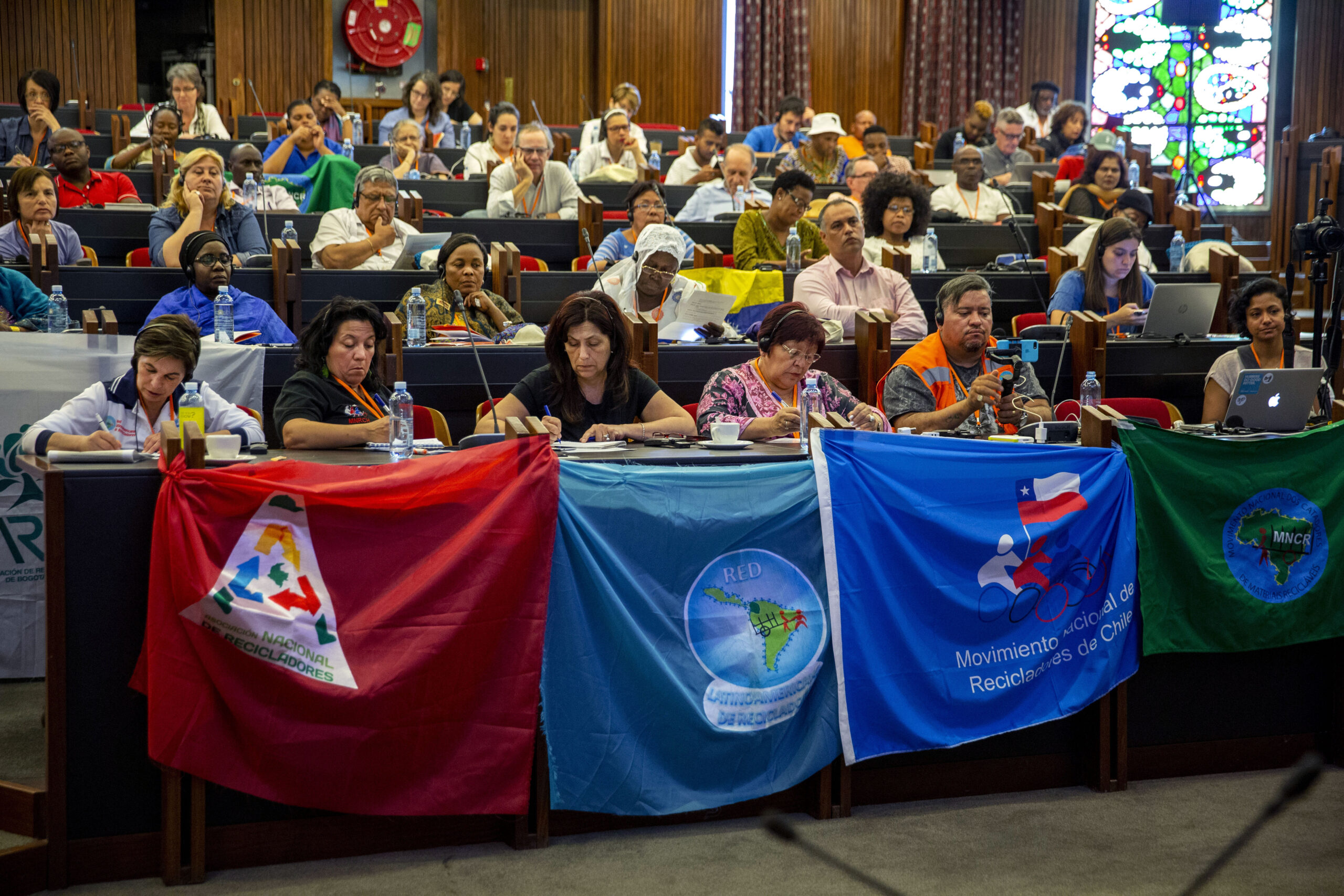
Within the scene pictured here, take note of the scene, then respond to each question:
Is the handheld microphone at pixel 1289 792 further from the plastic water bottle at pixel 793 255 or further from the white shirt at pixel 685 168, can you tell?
the white shirt at pixel 685 168

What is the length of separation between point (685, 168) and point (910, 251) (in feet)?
9.21

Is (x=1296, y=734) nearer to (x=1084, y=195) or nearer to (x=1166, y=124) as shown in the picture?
(x=1084, y=195)

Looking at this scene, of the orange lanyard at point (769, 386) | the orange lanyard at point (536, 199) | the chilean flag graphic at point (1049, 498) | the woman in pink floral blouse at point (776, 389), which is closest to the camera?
the chilean flag graphic at point (1049, 498)

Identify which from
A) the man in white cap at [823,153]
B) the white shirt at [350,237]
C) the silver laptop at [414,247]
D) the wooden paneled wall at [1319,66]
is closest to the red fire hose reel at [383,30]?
the man in white cap at [823,153]

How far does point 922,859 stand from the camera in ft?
8.55

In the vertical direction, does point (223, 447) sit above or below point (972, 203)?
below

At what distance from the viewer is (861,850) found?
263 centimetres

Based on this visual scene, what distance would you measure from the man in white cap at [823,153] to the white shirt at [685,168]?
0.68 meters

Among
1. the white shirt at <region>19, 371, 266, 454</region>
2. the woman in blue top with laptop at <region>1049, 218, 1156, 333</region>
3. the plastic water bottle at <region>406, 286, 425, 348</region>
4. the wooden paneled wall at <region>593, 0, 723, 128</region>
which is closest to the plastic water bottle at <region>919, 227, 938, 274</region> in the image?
the woman in blue top with laptop at <region>1049, 218, 1156, 333</region>

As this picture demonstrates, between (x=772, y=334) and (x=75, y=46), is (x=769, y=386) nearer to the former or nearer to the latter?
(x=772, y=334)

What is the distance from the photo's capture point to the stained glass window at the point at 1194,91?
12.3 m

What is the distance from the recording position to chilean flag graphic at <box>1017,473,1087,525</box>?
2.92 meters

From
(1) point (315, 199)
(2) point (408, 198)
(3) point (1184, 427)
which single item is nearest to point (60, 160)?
(1) point (315, 199)

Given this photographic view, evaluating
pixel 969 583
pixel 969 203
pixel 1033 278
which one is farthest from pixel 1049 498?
pixel 969 203
